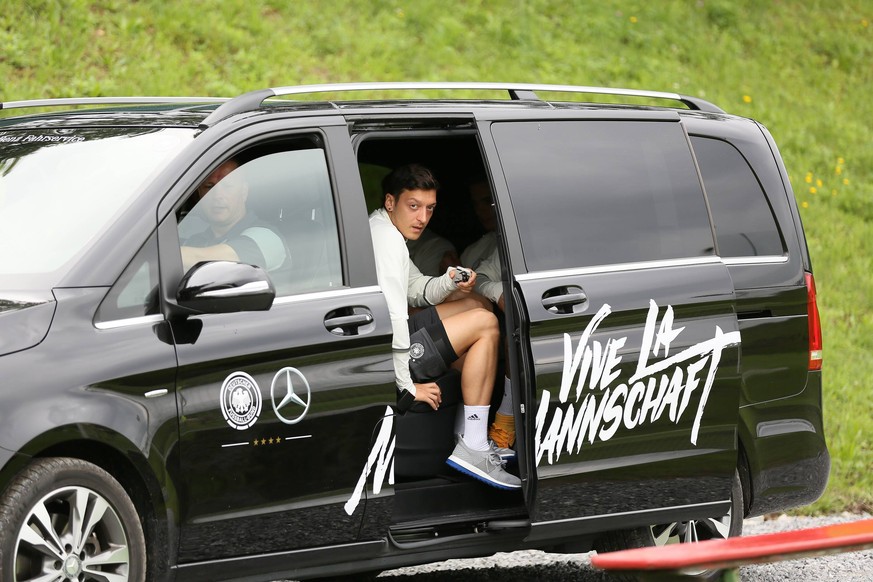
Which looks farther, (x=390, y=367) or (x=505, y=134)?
(x=505, y=134)

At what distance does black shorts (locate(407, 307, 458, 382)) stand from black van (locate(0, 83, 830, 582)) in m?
0.14

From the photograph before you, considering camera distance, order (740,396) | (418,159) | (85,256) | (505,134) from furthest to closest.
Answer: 1. (418,159)
2. (740,396)
3. (505,134)
4. (85,256)

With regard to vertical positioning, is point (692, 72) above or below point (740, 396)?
above

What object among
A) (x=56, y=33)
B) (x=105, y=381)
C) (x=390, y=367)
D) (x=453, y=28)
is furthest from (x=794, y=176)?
(x=105, y=381)

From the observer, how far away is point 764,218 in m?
6.22

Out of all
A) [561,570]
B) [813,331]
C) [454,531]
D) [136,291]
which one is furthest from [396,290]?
[561,570]

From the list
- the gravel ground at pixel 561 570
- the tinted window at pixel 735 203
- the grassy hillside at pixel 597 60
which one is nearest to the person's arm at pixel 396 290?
the tinted window at pixel 735 203

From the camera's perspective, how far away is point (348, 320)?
4.69 m

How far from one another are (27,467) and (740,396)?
319 cm

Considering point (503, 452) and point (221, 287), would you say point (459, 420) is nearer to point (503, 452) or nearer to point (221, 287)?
point (503, 452)

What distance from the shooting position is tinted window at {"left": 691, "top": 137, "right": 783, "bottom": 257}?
6.08 metres

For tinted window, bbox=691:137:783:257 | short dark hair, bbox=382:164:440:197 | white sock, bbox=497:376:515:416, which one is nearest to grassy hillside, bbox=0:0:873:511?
tinted window, bbox=691:137:783:257

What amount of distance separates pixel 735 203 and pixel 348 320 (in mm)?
2328

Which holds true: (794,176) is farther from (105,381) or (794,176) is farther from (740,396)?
(105,381)
